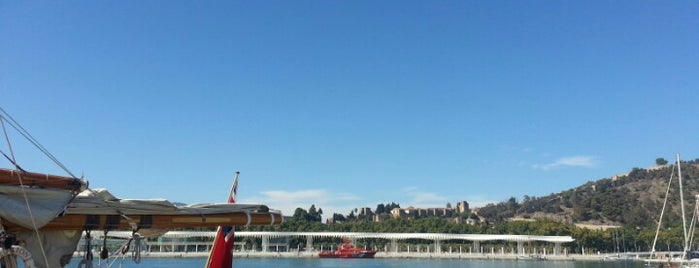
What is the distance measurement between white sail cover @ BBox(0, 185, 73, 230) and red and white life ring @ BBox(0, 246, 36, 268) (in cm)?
36

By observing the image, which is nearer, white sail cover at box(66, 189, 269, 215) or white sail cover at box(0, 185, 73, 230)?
white sail cover at box(0, 185, 73, 230)

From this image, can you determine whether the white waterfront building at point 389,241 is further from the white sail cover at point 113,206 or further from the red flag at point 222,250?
the white sail cover at point 113,206

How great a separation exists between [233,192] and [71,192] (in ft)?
29.7

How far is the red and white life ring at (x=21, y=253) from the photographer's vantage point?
801 cm

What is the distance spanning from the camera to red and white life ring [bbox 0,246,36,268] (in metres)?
8.01

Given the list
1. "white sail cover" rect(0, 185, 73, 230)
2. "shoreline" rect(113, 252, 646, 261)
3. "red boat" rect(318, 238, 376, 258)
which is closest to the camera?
"white sail cover" rect(0, 185, 73, 230)

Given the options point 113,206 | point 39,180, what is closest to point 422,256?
point 113,206

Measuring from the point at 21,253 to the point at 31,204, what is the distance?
706mm

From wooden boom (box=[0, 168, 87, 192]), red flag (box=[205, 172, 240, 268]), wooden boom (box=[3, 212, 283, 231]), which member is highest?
wooden boom (box=[0, 168, 87, 192])

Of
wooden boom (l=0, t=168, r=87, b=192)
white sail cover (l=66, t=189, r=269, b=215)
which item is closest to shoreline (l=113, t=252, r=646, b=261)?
white sail cover (l=66, t=189, r=269, b=215)

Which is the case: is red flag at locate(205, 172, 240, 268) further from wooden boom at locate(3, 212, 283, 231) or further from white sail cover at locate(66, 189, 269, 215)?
white sail cover at locate(66, 189, 269, 215)

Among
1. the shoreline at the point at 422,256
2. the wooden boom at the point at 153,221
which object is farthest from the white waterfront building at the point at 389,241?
the wooden boom at the point at 153,221

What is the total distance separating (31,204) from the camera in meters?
8.55

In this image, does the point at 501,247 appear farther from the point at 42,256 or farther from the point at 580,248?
the point at 42,256
